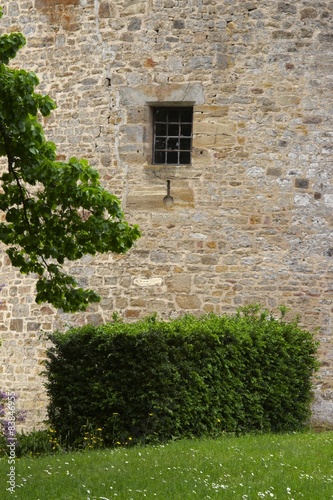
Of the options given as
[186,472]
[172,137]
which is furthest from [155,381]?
[172,137]

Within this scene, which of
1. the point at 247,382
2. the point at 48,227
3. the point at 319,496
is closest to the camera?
the point at 319,496

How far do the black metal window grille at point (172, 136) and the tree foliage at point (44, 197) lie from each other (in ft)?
15.5

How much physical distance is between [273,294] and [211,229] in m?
1.17

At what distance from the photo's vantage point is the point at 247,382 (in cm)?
1291

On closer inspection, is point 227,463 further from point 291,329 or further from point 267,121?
point 267,121

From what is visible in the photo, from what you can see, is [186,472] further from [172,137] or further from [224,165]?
[172,137]

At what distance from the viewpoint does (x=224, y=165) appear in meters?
14.4

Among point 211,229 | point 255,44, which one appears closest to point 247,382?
point 211,229

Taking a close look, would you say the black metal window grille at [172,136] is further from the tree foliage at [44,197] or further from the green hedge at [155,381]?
the tree foliage at [44,197]

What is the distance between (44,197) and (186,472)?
2644mm

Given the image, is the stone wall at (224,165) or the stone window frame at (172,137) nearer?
the stone wall at (224,165)

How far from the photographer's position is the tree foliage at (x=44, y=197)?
8.77m

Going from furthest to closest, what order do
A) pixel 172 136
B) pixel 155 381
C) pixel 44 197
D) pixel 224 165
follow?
pixel 172 136 → pixel 224 165 → pixel 155 381 → pixel 44 197

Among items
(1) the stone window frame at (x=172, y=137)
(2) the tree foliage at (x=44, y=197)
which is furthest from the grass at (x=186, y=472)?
(1) the stone window frame at (x=172, y=137)
